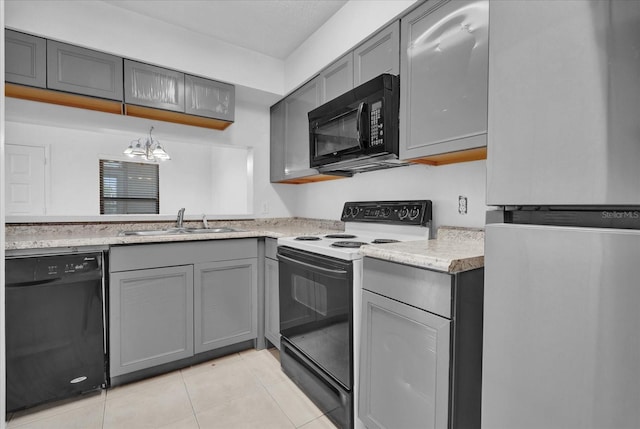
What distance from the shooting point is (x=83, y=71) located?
1994mm

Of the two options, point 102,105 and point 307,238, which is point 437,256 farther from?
point 102,105

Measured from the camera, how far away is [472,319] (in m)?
1.09

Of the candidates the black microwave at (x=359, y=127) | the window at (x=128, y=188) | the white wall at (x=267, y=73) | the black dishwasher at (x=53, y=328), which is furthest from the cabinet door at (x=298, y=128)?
the window at (x=128, y=188)

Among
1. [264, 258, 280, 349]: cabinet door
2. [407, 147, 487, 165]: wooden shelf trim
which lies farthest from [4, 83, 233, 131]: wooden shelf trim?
[407, 147, 487, 165]: wooden shelf trim

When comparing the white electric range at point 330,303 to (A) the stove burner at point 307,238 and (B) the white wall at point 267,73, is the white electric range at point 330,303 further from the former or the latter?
(B) the white wall at point 267,73

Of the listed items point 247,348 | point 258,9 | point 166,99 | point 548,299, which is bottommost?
point 247,348

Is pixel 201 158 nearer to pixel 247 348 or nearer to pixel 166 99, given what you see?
pixel 166 99

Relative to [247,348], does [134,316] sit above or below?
above

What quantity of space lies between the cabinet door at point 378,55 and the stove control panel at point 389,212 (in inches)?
30.9

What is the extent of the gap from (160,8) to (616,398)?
2.91m

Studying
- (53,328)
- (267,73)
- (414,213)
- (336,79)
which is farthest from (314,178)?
(53,328)

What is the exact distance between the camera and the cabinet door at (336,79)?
2041mm

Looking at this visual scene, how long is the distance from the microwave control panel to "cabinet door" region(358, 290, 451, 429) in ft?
2.77

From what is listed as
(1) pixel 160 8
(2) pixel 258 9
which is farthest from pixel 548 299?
(1) pixel 160 8
